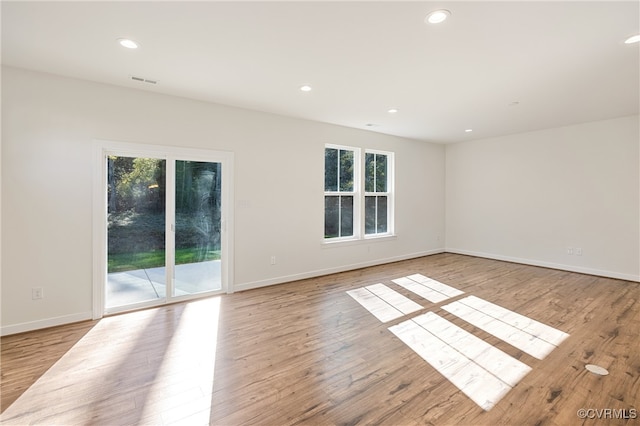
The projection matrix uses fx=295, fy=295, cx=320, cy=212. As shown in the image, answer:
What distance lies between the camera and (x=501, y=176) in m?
6.24

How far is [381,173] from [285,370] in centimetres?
466

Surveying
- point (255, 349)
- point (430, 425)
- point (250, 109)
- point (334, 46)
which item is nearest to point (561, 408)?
point (430, 425)

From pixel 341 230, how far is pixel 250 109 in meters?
2.62

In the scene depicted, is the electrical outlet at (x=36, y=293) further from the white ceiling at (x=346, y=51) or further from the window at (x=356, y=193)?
the window at (x=356, y=193)

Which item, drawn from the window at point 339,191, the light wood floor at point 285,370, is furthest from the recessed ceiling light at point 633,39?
the window at point 339,191

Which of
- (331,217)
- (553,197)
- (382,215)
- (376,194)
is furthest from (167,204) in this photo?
(553,197)

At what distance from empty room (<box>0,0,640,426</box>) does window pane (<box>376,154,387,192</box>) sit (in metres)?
0.50

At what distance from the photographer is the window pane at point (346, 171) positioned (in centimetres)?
552

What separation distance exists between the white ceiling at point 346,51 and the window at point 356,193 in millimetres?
1531

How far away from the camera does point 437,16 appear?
2076 millimetres

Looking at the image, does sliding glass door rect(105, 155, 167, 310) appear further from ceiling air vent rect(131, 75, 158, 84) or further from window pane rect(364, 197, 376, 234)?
window pane rect(364, 197, 376, 234)

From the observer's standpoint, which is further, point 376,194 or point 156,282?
point 376,194

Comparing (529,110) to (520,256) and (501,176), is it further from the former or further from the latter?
(520,256)

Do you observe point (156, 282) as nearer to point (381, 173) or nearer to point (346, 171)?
point (346, 171)
